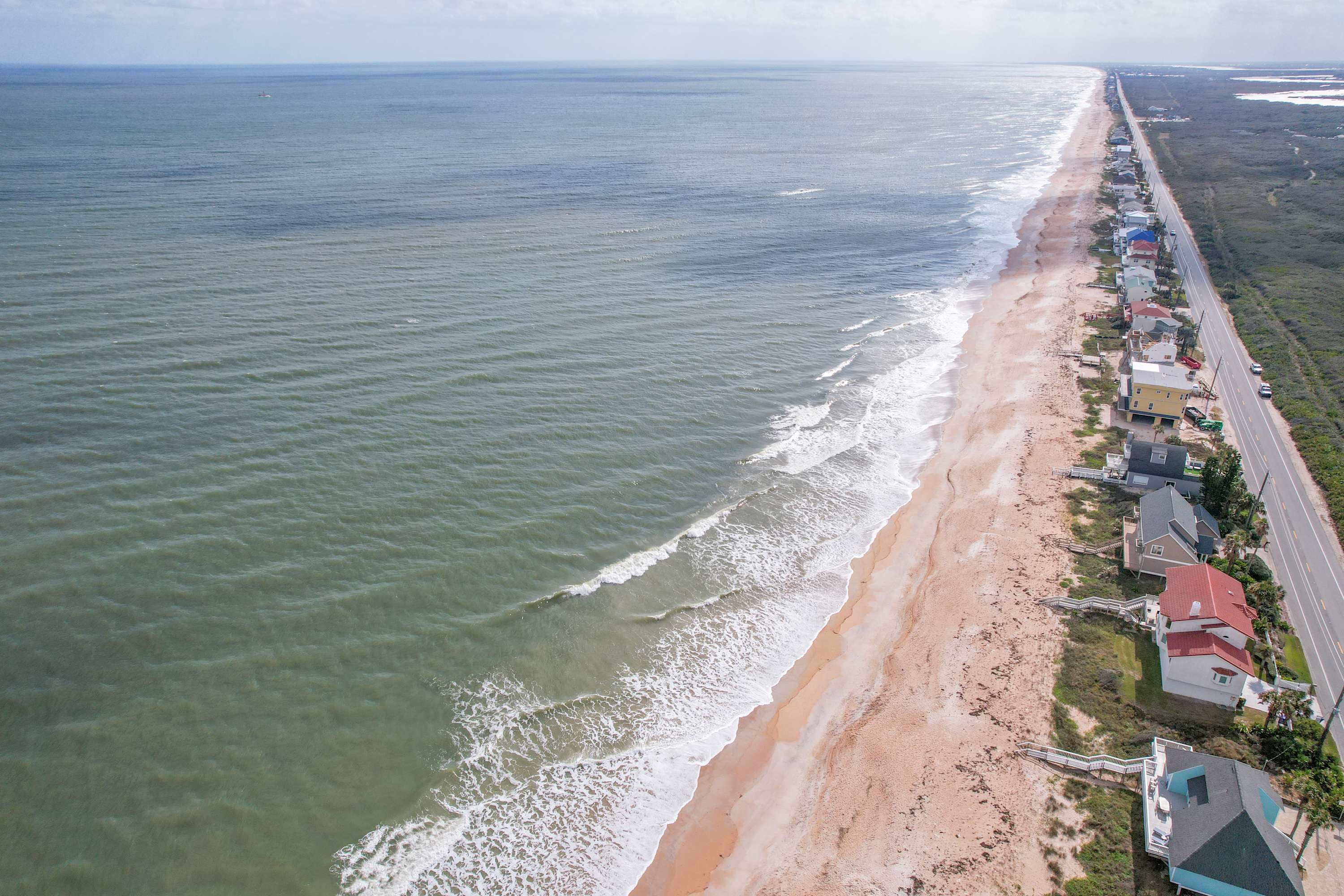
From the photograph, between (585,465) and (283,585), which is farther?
(585,465)

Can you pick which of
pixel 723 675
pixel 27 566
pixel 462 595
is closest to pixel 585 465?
pixel 462 595

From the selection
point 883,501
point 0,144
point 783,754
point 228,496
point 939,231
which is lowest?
point 783,754

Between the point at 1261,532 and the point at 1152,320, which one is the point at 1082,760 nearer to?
the point at 1261,532

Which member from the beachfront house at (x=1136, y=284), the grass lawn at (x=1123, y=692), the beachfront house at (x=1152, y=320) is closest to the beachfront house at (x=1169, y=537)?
the grass lawn at (x=1123, y=692)

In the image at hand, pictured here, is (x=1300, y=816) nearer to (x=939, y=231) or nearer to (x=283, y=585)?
(x=283, y=585)

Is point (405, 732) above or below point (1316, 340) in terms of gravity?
below

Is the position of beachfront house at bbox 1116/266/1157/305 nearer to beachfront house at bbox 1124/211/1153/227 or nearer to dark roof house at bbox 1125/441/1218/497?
beachfront house at bbox 1124/211/1153/227
